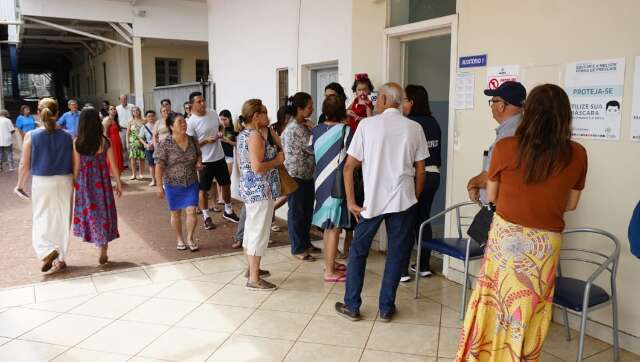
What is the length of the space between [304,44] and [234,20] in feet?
7.38

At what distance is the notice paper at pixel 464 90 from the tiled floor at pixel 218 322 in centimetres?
156

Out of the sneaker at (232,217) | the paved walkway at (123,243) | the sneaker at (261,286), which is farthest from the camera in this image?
the sneaker at (232,217)

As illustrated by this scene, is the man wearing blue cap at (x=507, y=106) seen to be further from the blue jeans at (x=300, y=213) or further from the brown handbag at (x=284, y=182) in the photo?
the blue jeans at (x=300, y=213)

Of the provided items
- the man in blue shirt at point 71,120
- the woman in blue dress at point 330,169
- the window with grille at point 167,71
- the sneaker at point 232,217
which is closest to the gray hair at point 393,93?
the woman in blue dress at point 330,169

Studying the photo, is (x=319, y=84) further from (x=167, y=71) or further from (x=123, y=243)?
(x=167, y=71)

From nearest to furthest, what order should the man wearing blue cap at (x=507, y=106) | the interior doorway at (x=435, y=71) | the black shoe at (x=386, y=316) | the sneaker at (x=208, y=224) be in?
1. the man wearing blue cap at (x=507, y=106)
2. the black shoe at (x=386, y=316)
3. the interior doorway at (x=435, y=71)
4. the sneaker at (x=208, y=224)

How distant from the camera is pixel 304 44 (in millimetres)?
6469

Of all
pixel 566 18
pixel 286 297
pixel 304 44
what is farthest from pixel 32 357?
pixel 304 44

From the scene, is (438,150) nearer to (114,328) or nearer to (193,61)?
(114,328)

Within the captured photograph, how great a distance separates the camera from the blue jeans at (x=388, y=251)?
11.6ft

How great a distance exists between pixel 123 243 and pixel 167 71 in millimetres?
12872

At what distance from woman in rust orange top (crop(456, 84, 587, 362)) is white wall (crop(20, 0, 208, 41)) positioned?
12957 millimetres

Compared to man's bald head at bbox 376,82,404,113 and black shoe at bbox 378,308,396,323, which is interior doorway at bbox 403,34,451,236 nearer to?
man's bald head at bbox 376,82,404,113

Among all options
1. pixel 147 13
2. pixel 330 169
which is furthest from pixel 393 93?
pixel 147 13
